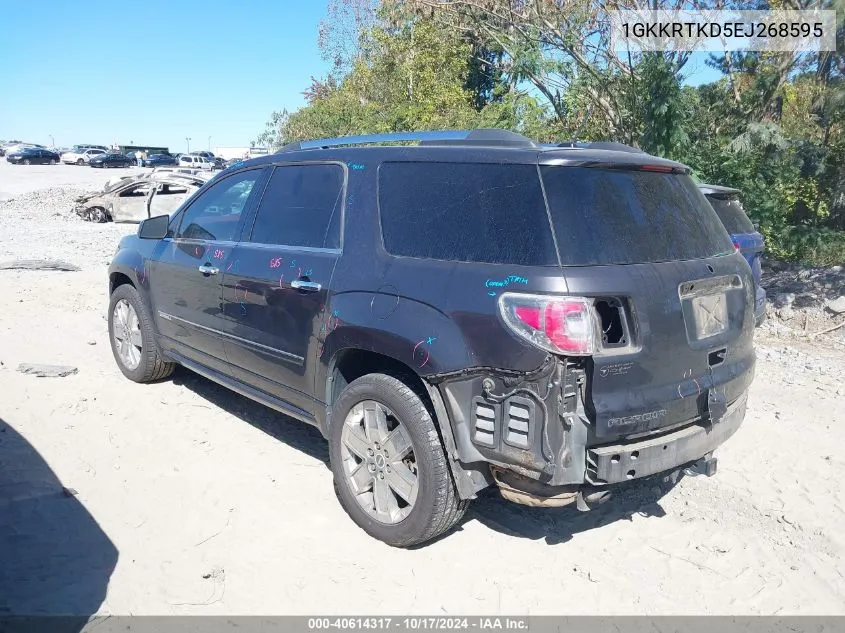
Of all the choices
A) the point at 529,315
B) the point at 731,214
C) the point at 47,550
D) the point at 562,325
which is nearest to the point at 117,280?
the point at 47,550

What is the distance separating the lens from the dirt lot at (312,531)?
311 centimetres

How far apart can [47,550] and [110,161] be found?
57.5 meters

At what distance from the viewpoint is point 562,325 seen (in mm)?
2770

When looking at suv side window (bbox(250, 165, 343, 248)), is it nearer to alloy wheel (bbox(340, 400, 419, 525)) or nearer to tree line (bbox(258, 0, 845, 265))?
alloy wheel (bbox(340, 400, 419, 525))

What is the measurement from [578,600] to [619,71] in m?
10.4

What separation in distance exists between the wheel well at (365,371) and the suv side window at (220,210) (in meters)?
1.40

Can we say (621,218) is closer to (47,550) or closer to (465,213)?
(465,213)

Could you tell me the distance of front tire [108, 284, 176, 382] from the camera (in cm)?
551

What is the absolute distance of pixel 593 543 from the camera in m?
3.59

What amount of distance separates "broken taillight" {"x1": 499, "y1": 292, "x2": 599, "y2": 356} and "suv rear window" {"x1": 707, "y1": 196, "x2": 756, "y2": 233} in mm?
4539

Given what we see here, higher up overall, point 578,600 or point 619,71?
point 619,71

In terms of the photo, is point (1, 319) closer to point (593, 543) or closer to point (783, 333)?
point (593, 543)

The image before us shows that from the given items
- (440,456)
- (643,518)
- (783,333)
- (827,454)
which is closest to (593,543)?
(643,518)

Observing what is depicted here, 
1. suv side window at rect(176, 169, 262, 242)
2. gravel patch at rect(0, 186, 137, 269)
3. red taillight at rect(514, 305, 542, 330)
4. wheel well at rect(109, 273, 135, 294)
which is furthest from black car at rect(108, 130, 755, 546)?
gravel patch at rect(0, 186, 137, 269)
